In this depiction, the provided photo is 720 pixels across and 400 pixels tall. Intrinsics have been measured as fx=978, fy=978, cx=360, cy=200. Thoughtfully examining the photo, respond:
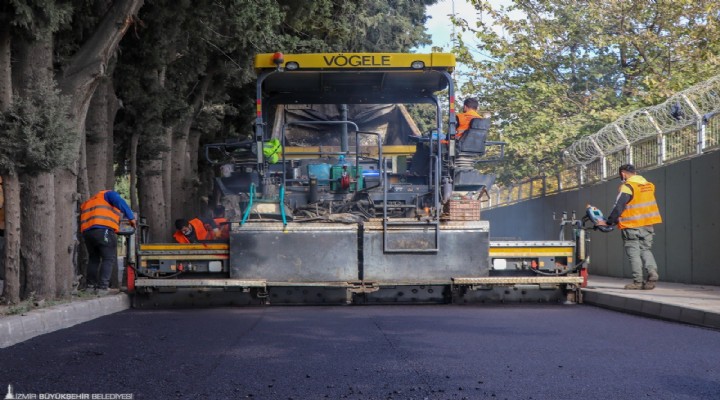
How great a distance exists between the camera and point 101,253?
503 inches

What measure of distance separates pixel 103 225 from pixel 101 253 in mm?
407

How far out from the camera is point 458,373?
6336 mm

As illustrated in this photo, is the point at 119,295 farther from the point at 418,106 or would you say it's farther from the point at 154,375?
the point at 154,375

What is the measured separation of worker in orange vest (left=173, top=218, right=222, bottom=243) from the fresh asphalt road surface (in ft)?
8.65

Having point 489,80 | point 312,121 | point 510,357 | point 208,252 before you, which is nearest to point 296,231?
point 208,252

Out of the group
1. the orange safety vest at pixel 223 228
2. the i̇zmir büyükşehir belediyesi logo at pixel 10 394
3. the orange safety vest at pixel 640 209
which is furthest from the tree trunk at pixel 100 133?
A: the i̇zmir büyükşehir belediyesi logo at pixel 10 394

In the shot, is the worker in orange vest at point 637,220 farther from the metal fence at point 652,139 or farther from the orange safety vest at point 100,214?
the orange safety vest at point 100,214

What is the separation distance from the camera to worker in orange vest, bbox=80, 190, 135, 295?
12.6 meters

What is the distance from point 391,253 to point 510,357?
4.06 metres

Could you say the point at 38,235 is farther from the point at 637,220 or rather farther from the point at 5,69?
A: the point at 637,220

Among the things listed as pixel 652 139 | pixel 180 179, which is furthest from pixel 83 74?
pixel 652 139

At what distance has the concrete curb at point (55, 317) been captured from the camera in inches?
324

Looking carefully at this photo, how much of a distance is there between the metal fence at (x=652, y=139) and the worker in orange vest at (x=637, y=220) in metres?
1.49

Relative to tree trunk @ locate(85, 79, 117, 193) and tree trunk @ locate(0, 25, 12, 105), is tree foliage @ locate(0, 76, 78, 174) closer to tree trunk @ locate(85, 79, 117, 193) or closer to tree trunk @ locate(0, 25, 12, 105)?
tree trunk @ locate(0, 25, 12, 105)
